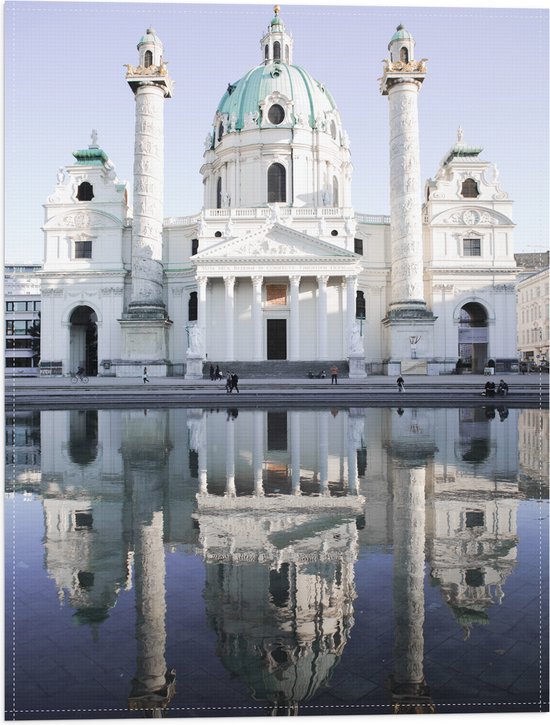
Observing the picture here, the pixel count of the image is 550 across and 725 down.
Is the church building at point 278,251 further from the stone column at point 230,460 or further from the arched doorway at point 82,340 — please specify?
the stone column at point 230,460

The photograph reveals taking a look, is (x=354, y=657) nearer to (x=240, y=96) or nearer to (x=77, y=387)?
(x=77, y=387)

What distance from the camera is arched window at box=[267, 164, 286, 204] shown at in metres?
51.2

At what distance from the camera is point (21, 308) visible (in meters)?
63.5

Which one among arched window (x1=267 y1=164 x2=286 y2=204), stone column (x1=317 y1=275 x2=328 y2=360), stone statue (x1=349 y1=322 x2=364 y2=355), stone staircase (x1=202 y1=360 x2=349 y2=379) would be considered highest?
arched window (x1=267 y1=164 x2=286 y2=204)

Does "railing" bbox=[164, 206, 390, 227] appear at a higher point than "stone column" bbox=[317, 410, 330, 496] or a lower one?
higher

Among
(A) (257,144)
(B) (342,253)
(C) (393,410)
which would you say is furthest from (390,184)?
(C) (393,410)

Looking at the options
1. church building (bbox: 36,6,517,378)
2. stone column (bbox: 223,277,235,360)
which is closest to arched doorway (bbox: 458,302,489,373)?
church building (bbox: 36,6,517,378)

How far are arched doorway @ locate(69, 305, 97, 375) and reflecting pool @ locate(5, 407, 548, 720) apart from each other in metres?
42.5

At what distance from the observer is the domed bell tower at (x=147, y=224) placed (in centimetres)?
4294

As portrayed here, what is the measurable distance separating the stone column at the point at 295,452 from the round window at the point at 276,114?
41.0 m

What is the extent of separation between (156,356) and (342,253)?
16.4 metres

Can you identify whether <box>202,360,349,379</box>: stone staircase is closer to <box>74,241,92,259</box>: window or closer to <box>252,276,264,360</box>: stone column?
<box>252,276,264,360</box>: stone column

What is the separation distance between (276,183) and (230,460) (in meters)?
44.9

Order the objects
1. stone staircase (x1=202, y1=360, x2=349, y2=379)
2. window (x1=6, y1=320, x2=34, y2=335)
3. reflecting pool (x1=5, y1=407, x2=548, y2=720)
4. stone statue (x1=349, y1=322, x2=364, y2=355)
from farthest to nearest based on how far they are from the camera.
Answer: window (x1=6, y1=320, x2=34, y2=335), stone staircase (x1=202, y1=360, x2=349, y2=379), stone statue (x1=349, y1=322, x2=364, y2=355), reflecting pool (x1=5, y1=407, x2=548, y2=720)
